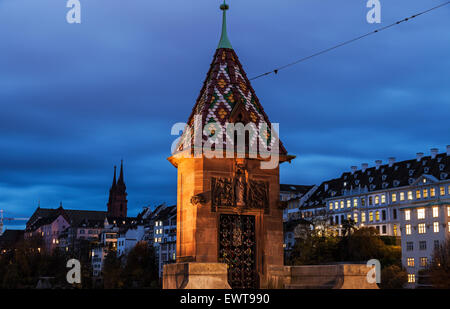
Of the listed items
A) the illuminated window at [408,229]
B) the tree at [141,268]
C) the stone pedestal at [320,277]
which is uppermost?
the illuminated window at [408,229]

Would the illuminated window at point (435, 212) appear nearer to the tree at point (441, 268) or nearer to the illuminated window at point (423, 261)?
the illuminated window at point (423, 261)

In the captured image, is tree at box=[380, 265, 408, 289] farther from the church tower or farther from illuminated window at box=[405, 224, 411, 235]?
the church tower

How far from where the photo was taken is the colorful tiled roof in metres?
18.0

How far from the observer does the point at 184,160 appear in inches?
704

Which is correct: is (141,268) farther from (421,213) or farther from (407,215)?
(421,213)

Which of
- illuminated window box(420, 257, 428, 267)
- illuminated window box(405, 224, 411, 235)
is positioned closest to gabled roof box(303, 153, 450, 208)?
illuminated window box(405, 224, 411, 235)

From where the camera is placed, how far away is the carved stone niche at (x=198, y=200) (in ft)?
54.7

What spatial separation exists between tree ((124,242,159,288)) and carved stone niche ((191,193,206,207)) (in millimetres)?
84889

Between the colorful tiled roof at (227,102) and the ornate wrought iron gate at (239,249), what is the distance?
2.32m

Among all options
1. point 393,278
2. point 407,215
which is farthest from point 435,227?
point 393,278

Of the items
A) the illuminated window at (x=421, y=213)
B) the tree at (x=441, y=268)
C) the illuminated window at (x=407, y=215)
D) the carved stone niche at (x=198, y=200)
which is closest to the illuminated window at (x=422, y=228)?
the illuminated window at (x=421, y=213)
